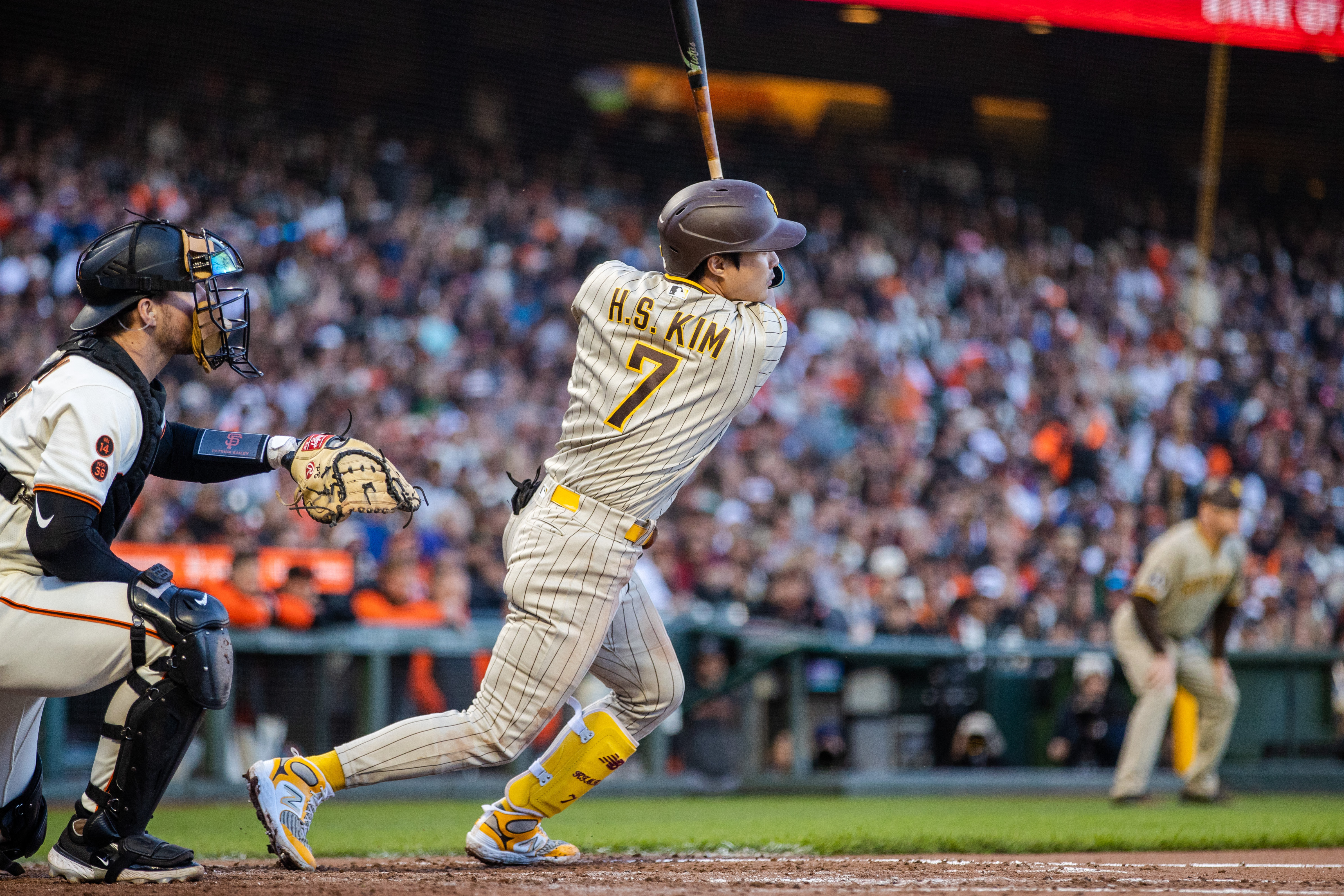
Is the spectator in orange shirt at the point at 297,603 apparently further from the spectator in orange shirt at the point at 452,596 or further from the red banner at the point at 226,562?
the spectator in orange shirt at the point at 452,596

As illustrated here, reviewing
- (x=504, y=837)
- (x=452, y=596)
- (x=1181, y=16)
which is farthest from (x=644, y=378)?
(x=1181, y=16)

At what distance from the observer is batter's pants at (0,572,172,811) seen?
3.00 m

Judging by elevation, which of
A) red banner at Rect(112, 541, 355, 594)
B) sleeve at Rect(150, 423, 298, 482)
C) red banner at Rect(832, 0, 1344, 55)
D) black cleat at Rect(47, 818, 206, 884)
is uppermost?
red banner at Rect(832, 0, 1344, 55)

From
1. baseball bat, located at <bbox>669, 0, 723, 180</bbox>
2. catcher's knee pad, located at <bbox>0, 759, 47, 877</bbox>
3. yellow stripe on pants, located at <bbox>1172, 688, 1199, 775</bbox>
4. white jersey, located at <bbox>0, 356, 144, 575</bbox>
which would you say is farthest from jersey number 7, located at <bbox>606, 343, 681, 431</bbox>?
yellow stripe on pants, located at <bbox>1172, 688, 1199, 775</bbox>

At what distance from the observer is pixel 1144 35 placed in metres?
11.6

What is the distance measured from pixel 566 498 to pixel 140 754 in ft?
3.80

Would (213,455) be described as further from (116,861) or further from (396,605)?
(396,605)

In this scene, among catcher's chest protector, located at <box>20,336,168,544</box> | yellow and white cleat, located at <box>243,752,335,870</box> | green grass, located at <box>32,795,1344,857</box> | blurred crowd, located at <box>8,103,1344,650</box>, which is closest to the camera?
catcher's chest protector, located at <box>20,336,168,544</box>

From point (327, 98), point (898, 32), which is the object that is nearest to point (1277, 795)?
point (898, 32)

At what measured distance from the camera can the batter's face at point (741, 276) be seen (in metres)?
3.53

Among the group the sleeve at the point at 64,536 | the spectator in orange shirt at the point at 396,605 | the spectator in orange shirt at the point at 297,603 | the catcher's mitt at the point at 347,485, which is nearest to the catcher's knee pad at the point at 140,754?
the sleeve at the point at 64,536

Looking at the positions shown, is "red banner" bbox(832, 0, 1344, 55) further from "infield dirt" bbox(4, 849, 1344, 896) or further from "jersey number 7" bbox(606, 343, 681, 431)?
"jersey number 7" bbox(606, 343, 681, 431)

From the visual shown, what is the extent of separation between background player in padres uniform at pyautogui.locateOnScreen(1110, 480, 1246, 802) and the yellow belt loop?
440cm

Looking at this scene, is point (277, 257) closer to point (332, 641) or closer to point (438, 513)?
point (438, 513)
